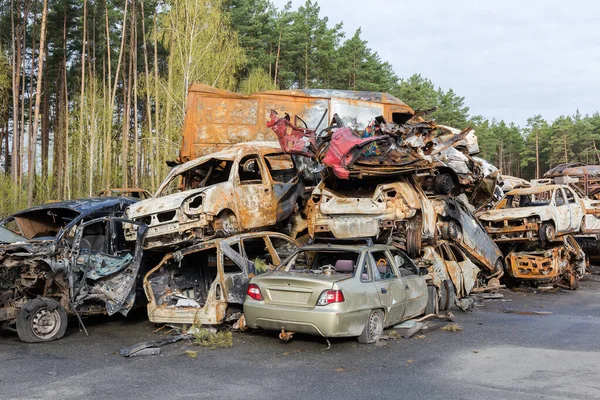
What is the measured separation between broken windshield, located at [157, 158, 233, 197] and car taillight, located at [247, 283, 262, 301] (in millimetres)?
3819

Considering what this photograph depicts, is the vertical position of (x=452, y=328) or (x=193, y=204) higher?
(x=193, y=204)

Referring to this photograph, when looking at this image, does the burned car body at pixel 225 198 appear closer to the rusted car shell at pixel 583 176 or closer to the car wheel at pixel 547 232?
the car wheel at pixel 547 232

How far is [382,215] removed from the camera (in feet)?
32.8

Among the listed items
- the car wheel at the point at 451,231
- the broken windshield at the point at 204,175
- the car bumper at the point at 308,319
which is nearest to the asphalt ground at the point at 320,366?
the car bumper at the point at 308,319

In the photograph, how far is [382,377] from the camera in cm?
602

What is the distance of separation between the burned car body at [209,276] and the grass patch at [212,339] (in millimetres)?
175

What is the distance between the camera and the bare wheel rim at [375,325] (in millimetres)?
7508

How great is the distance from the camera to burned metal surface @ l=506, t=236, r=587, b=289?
12.9 meters

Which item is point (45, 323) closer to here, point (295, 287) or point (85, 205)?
point (85, 205)

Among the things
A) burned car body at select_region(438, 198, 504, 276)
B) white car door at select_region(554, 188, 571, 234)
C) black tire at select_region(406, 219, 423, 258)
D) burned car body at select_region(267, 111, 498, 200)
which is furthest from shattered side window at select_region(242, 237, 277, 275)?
white car door at select_region(554, 188, 571, 234)

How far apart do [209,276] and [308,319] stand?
300 centimetres

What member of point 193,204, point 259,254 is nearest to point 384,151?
point 259,254

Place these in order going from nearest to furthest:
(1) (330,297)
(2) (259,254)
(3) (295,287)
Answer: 1. (1) (330,297)
2. (3) (295,287)
3. (2) (259,254)

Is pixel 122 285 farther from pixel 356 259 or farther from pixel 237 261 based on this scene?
pixel 356 259
